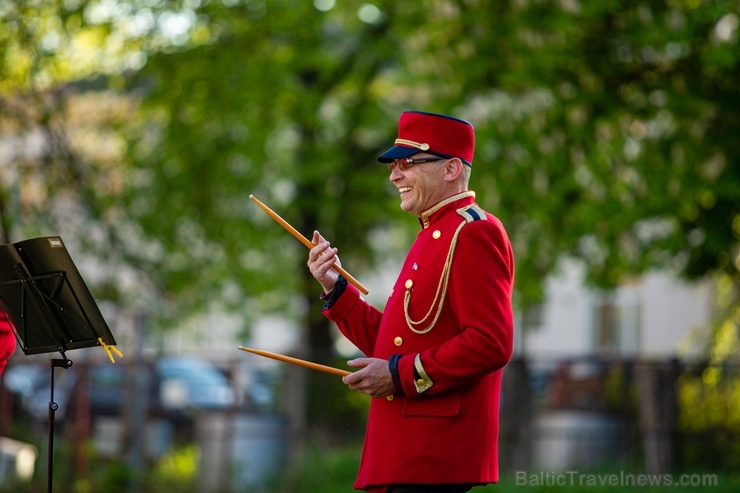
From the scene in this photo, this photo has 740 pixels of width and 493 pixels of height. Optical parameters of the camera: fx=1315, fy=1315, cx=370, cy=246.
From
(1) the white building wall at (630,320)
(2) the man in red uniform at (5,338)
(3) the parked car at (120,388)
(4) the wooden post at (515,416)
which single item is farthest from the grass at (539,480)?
(1) the white building wall at (630,320)

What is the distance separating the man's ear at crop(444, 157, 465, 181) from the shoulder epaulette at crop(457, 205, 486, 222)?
0.42ft

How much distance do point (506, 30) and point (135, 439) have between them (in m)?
5.60

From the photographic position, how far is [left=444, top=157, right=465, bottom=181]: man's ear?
4.62 meters

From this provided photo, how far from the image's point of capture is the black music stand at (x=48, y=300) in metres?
5.29

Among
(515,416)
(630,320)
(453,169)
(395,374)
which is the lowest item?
(395,374)

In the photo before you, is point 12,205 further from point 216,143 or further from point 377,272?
point 377,272

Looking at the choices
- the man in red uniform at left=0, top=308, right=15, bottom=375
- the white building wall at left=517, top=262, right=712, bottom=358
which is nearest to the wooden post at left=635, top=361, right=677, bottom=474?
the man in red uniform at left=0, top=308, right=15, bottom=375

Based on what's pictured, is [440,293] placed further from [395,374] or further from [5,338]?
[5,338]

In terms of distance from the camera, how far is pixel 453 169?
4.63 m

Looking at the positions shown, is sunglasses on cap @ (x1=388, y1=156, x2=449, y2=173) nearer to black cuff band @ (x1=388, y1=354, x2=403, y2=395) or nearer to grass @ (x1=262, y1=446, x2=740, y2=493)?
black cuff band @ (x1=388, y1=354, x2=403, y2=395)

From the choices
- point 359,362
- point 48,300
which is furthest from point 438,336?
point 48,300

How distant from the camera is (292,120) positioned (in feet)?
54.4

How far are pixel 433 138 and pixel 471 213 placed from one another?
0.30m

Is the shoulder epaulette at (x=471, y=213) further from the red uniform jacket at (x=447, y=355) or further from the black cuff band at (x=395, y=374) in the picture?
the black cuff band at (x=395, y=374)
